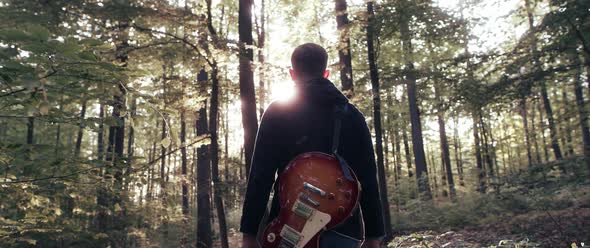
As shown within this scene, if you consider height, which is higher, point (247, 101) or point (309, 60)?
point (247, 101)

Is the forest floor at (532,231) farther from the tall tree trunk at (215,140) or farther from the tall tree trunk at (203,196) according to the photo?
the tall tree trunk at (203,196)

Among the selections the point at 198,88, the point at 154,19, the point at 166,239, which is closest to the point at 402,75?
the point at 198,88

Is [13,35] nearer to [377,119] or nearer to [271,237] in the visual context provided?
[271,237]

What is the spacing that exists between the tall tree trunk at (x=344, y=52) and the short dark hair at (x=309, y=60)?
23.6 feet

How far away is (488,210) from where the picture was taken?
12.3 meters

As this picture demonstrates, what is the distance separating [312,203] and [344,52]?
806 cm

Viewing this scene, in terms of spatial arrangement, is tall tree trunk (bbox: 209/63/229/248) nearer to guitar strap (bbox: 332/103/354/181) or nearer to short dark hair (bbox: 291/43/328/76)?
short dark hair (bbox: 291/43/328/76)

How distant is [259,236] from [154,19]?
19.9ft

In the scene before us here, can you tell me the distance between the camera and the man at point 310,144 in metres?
2.19

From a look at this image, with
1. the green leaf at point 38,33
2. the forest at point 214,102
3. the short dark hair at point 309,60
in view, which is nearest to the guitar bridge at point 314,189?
the forest at point 214,102

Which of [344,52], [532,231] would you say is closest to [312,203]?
[344,52]

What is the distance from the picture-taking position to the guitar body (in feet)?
6.63

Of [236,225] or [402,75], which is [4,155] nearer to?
[402,75]

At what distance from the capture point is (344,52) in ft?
31.9
